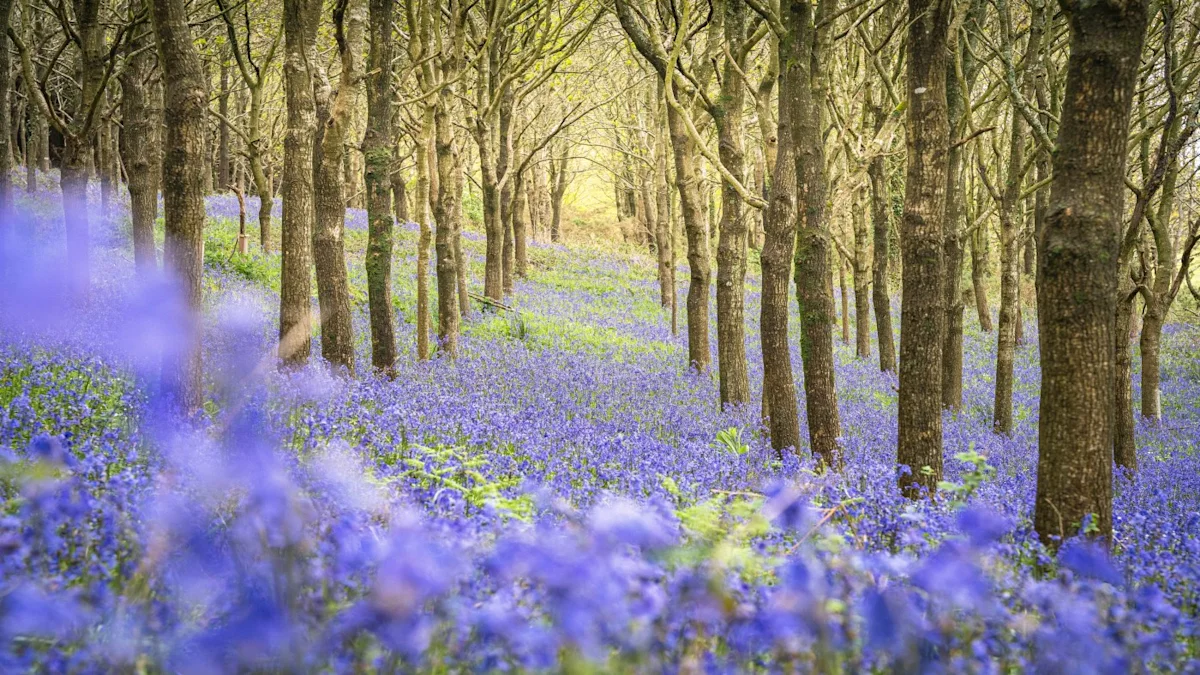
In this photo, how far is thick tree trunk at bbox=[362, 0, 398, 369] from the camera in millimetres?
9805

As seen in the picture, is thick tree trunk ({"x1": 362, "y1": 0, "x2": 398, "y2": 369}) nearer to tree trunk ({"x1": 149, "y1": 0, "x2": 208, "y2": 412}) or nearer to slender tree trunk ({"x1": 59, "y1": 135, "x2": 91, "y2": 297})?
tree trunk ({"x1": 149, "y1": 0, "x2": 208, "y2": 412})

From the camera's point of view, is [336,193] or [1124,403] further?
[1124,403]

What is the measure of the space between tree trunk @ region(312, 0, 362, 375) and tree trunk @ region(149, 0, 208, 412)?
8.61 feet

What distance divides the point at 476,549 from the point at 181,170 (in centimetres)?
451

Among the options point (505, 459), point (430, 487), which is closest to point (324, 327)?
point (505, 459)

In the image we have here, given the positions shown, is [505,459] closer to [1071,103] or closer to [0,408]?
[0,408]

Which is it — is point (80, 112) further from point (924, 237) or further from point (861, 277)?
point (861, 277)

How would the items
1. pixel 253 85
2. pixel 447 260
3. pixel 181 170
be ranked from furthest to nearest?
pixel 447 260 < pixel 253 85 < pixel 181 170

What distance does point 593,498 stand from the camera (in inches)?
195

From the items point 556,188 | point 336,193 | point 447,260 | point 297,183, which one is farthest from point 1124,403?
point 556,188

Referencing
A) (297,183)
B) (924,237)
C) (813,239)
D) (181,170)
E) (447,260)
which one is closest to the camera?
(181,170)

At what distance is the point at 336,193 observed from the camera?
909cm

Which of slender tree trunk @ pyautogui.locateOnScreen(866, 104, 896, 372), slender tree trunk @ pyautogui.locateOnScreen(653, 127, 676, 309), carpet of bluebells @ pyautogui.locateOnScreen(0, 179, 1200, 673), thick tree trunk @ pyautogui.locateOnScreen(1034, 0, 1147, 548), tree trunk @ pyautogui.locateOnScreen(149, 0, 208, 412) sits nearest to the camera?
carpet of bluebells @ pyautogui.locateOnScreen(0, 179, 1200, 673)

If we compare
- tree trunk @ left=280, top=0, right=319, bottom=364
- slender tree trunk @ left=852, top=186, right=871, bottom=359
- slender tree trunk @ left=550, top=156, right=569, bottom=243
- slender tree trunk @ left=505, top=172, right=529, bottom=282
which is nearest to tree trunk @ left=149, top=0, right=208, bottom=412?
tree trunk @ left=280, top=0, right=319, bottom=364
